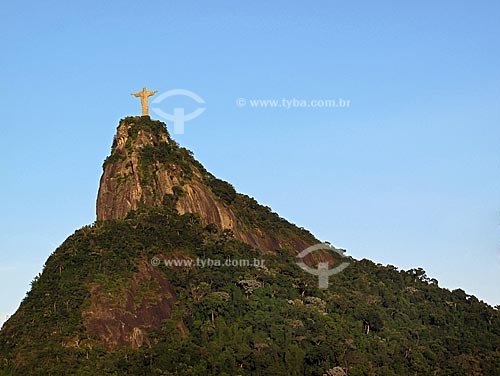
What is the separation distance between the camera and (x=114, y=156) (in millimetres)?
146125

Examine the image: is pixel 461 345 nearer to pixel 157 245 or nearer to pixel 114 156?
pixel 157 245

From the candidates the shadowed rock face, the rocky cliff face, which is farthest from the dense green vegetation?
the rocky cliff face

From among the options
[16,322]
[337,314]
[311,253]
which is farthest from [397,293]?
[16,322]

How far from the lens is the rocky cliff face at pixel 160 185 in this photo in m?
140

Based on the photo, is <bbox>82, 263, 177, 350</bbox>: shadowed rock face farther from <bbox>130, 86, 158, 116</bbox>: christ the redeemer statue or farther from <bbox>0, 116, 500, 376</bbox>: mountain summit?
<bbox>130, 86, 158, 116</bbox>: christ the redeemer statue

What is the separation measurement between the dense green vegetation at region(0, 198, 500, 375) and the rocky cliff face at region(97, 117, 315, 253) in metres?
3.75

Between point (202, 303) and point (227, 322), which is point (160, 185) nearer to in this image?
point (202, 303)

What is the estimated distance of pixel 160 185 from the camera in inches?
5551

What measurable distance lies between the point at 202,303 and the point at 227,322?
12.7 feet

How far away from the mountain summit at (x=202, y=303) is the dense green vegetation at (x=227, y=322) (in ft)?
0.67

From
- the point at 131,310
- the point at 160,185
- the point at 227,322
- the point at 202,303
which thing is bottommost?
the point at 227,322

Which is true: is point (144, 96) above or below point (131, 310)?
above

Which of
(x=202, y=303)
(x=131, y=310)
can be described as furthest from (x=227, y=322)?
(x=131, y=310)

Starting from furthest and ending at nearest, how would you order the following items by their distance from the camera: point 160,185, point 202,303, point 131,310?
point 160,185
point 202,303
point 131,310
